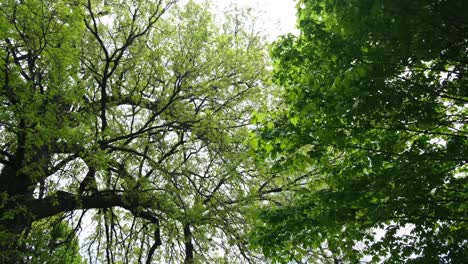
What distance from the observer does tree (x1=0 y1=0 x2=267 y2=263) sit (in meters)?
6.74

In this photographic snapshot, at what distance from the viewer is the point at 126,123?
9.84 meters

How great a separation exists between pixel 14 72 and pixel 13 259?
3113 millimetres

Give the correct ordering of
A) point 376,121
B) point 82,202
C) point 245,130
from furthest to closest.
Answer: point 245,130, point 82,202, point 376,121

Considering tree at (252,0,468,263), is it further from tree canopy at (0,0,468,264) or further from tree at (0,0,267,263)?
tree at (0,0,267,263)

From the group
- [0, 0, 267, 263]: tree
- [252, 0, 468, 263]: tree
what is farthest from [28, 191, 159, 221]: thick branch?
[252, 0, 468, 263]: tree

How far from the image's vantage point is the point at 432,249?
493cm

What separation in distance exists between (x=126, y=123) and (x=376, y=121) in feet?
21.7

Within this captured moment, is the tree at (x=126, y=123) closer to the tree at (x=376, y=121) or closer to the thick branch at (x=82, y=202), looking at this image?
the thick branch at (x=82, y=202)

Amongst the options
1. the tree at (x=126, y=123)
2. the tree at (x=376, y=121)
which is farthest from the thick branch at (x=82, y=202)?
the tree at (x=376, y=121)

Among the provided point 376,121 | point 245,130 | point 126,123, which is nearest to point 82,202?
point 126,123

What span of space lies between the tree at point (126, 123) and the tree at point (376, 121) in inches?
107

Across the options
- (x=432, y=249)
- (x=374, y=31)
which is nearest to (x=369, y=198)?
(x=432, y=249)

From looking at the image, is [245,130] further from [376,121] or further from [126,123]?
[376,121]

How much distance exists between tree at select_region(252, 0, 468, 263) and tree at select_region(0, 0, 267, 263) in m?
2.72
